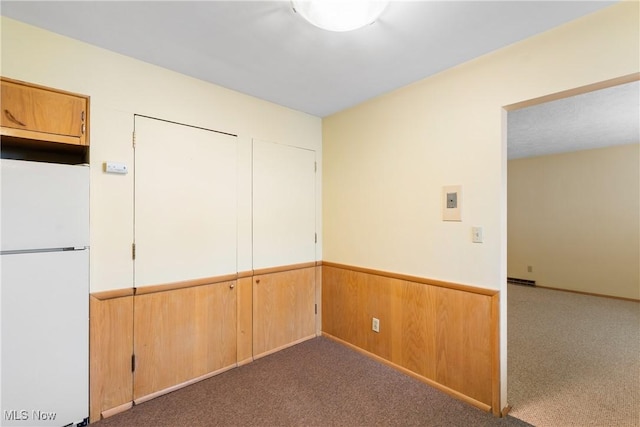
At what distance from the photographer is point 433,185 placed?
235 cm

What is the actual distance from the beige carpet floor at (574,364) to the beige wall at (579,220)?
0.78 meters

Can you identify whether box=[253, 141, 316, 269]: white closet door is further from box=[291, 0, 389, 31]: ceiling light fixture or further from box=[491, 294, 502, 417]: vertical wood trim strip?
box=[491, 294, 502, 417]: vertical wood trim strip

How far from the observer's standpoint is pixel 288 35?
179cm

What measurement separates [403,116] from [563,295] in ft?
15.9

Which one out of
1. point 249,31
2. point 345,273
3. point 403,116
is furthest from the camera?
point 345,273

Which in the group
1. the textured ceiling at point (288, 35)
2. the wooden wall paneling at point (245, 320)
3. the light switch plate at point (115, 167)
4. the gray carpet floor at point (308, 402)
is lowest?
the gray carpet floor at point (308, 402)

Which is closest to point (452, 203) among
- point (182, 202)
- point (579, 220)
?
point (182, 202)

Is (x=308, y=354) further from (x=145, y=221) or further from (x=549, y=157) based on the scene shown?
(x=549, y=157)

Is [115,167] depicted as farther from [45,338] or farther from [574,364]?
[574,364]

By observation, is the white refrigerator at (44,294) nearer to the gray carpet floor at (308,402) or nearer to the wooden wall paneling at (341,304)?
the gray carpet floor at (308,402)

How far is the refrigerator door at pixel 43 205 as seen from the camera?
5.27 feet

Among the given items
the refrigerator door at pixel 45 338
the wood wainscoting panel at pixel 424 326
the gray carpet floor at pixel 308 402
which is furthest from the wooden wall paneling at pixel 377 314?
the refrigerator door at pixel 45 338

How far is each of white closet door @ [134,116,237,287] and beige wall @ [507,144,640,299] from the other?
588 cm

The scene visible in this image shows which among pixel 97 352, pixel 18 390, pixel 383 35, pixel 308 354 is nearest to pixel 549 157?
pixel 383 35
